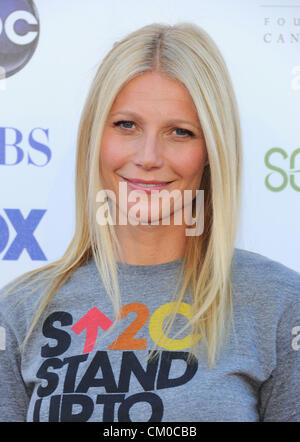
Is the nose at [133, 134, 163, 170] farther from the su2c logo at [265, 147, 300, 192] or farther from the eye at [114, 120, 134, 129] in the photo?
the su2c logo at [265, 147, 300, 192]

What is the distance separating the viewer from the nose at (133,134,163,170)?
1113 millimetres

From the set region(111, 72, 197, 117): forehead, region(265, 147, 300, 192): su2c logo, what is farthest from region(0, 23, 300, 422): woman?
region(265, 147, 300, 192): su2c logo

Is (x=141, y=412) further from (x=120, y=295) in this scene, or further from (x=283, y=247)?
(x=283, y=247)

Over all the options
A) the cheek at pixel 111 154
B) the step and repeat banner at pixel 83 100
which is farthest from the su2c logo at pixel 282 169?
the cheek at pixel 111 154

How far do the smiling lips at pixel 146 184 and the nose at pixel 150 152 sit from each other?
1.4 inches

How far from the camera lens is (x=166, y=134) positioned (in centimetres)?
113

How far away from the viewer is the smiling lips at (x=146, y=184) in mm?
1146

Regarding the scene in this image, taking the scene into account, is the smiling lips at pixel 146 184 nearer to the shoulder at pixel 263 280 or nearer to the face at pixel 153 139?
the face at pixel 153 139

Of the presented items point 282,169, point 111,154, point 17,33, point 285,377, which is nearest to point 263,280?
point 285,377

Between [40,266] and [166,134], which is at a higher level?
[166,134]

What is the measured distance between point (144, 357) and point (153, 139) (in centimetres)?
44

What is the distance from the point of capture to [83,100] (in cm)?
127
